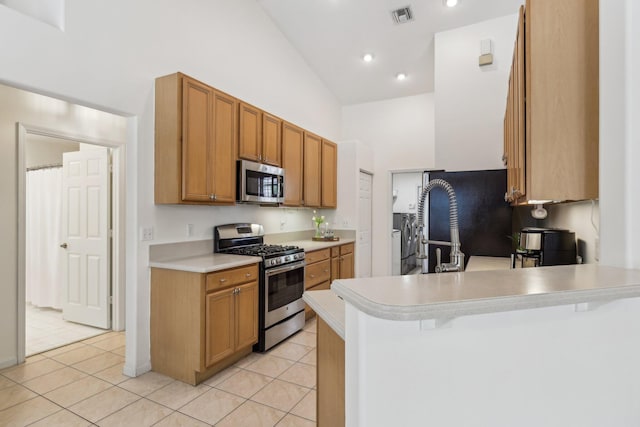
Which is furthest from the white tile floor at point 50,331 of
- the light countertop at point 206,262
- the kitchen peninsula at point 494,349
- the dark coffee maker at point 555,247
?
the dark coffee maker at point 555,247

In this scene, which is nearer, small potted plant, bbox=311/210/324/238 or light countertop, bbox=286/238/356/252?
light countertop, bbox=286/238/356/252

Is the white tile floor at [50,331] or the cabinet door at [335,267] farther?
the cabinet door at [335,267]

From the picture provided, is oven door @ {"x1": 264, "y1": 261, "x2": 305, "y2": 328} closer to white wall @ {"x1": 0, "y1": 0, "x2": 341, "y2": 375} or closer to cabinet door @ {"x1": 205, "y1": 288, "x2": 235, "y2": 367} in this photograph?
cabinet door @ {"x1": 205, "y1": 288, "x2": 235, "y2": 367}

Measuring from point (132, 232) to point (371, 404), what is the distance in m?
2.39

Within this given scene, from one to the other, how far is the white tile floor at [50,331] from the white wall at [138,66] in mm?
485

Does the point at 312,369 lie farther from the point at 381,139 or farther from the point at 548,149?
the point at 381,139

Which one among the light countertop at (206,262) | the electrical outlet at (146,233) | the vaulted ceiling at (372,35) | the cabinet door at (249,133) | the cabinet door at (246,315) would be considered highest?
the vaulted ceiling at (372,35)

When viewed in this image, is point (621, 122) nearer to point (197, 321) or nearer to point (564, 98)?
point (564, 98)

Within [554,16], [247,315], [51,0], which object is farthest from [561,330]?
[51,0]

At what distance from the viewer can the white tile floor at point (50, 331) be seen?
320 centimetres

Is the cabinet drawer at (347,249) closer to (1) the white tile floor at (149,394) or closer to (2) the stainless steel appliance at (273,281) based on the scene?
(2) the stainless steel appliance at (273,281)

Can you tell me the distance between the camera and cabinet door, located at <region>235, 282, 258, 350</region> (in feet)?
9.12

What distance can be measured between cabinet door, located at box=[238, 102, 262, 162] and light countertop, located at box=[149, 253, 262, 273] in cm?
101

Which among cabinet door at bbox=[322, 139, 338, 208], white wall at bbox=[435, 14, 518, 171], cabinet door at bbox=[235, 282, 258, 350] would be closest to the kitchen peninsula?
cabinet door at bbox=[235, 282, 258, 350]
